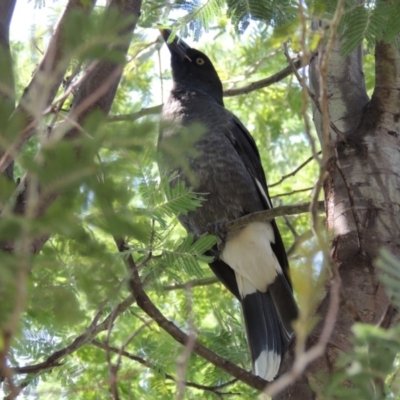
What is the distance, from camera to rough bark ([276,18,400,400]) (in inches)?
102

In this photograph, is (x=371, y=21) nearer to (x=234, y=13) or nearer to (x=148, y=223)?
(x=234, y=13)

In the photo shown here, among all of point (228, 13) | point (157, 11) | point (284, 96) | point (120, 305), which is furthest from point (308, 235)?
point (284, 96)

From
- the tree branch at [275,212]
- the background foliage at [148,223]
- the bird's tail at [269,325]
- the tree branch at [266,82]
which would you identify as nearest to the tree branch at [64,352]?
the background foliage at [148,223]

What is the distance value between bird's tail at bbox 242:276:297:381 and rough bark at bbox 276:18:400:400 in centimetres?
65

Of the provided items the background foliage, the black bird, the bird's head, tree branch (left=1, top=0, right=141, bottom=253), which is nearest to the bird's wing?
the black bird

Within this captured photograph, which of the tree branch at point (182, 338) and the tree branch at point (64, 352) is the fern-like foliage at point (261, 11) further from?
the tree branch at point (64, 352)

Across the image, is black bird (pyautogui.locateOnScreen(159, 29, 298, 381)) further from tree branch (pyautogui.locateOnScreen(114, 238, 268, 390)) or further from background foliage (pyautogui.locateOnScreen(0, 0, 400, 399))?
tree branch (pyautogui.locateOnScreen(114, 238, 268, 390))

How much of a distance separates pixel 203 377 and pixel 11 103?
2099mm

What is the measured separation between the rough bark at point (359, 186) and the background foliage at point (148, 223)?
0.16 meters

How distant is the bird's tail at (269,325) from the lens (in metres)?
3.45

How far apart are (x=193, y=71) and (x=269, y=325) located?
209cm

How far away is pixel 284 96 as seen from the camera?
5895 millimetres

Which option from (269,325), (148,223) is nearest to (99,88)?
(148,223)

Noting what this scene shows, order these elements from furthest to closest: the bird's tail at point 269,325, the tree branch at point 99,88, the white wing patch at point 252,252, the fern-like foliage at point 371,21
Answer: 1. the white wing patch at point 252,252
2. the bird's tail at point 269,325
3. the fern-like foliage at point 371,21
4. the tree branch at point 99,88
